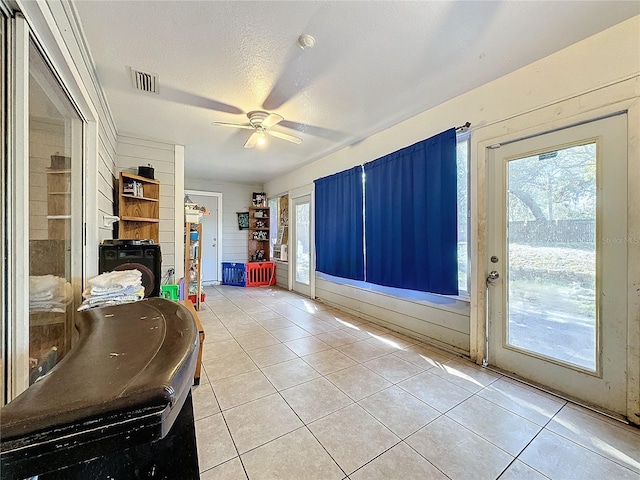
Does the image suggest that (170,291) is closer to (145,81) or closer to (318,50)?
(145,81)

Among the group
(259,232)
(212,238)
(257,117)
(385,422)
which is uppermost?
(257,117)

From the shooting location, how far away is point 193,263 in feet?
14.9

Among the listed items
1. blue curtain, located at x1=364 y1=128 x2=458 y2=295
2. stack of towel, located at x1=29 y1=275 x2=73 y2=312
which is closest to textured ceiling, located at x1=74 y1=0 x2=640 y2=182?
blue curtain, located at x1=364 y1=128 x2=458 y2=295

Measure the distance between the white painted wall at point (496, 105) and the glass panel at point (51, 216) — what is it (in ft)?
9.88

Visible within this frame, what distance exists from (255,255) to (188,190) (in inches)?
83.9

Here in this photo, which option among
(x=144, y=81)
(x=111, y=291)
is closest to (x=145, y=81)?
(x=144, y=81)

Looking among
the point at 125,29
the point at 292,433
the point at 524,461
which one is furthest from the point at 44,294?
the point at 524,461

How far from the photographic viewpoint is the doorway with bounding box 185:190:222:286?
6391 mm

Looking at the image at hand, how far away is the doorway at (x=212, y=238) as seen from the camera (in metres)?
6.39

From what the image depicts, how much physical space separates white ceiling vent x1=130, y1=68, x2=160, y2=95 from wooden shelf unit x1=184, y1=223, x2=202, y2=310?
2.11m

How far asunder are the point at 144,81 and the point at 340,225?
2811 millimetres

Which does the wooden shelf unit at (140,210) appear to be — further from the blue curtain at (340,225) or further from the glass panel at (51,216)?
the blue curtain at (340,225)

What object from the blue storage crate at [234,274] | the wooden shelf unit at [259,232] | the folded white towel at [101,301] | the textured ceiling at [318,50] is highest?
the textured ceiling at [318,50]

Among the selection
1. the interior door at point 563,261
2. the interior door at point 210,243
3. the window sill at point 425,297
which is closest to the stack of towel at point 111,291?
the window sill at point 425,297
